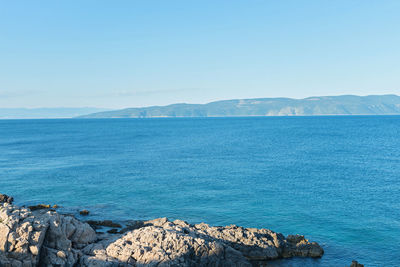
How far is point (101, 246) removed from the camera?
100 feet

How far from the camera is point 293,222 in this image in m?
46.8

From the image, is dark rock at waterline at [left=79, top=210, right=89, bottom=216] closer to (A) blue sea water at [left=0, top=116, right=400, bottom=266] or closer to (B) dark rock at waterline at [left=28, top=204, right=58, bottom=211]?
(A) blue sea water at [left=0, top=116, right=400, bottom=266]

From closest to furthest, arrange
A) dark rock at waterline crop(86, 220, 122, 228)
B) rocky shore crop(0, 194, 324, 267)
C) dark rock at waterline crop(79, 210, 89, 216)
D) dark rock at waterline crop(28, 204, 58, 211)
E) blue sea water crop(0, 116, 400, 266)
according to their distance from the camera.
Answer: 1. rocky shore crop(0, 194, 324, 267)
2. dark rock at waterline crop(86, 220, 122, 228)
3. blue sea water crop(0, 116, 400, 266)
4. dark rock at waterline crop(79, 210, 89, 216)
5. dark rock at waterline crop(28, 204, 58, 211)

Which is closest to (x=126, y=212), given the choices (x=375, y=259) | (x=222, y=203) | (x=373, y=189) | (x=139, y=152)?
(x=222, y=203)

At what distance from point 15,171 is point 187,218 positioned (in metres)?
57.3

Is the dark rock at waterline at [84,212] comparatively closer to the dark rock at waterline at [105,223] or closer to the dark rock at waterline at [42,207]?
the dark rock at waterline at [42,207]

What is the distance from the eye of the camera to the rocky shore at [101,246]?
26906 millimetres

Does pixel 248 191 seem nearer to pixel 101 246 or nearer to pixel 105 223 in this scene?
pixel 105 223

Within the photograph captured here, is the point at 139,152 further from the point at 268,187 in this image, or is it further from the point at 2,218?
the point at 2,218

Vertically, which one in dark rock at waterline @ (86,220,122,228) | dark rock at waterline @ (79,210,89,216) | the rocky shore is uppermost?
the rocky shore

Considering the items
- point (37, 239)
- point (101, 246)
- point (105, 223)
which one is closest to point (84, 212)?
point (105, 223)

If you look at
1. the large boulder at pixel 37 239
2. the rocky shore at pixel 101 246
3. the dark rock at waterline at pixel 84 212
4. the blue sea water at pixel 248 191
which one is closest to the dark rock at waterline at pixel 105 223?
the blue sea water at pixel 248 191

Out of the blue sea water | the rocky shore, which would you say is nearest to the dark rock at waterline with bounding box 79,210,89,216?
the blue sea water

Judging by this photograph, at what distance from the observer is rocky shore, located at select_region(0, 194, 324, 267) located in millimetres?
26906
